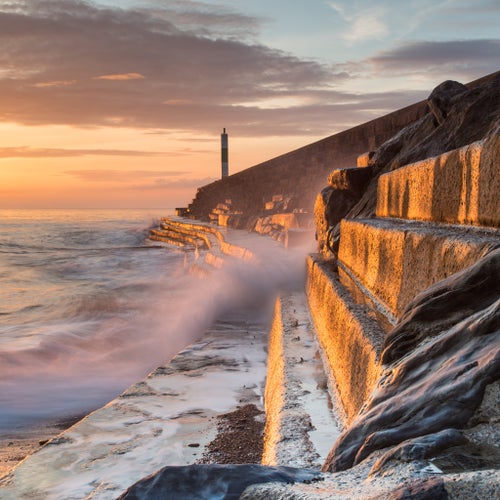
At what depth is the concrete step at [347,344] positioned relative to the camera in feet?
7.84

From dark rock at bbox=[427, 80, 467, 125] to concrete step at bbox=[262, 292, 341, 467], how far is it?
6.15 feet

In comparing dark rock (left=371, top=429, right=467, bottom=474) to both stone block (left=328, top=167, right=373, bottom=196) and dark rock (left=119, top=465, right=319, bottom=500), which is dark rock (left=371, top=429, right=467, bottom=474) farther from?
stone block (left=328, top=167, right=373, bottom=196)

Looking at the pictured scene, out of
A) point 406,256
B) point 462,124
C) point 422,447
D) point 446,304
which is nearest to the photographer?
point 422,447

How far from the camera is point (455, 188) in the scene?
2670 millimetres

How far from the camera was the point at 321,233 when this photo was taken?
6.51 m

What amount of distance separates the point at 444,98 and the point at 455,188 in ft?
6.87

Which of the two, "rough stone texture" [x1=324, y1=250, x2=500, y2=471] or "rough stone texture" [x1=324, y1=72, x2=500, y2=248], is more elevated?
"rough stone texture" [x1=324, y1=72, x2=500, y2=248]

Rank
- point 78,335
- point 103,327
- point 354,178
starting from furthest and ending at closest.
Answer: point 103,327, point 78,335, point 354,178

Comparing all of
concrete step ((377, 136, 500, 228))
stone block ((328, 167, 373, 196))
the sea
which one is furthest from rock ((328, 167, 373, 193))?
concrete step ((377, 136, 500, 228))

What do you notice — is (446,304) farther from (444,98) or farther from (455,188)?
(444,98)

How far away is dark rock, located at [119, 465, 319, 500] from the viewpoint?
1118 millimetres

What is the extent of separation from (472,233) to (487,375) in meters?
1.15

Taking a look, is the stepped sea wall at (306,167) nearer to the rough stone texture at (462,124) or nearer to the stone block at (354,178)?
the stone block at (354,178)

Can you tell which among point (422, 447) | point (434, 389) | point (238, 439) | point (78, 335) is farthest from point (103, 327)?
point (422, 447)
